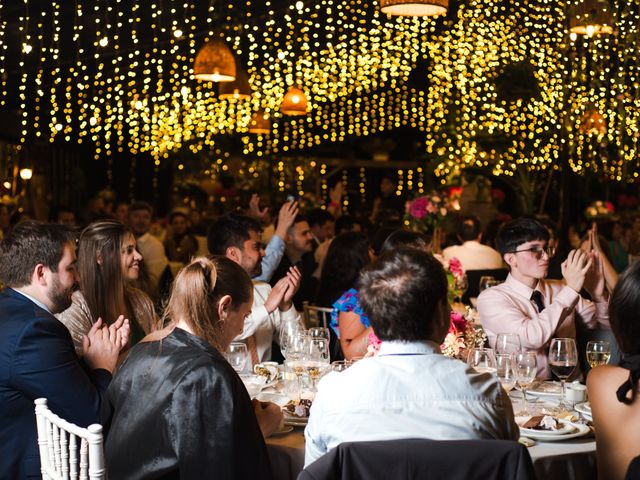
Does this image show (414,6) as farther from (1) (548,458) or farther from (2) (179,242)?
(2) (179,242)

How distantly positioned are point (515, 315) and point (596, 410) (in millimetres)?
1771

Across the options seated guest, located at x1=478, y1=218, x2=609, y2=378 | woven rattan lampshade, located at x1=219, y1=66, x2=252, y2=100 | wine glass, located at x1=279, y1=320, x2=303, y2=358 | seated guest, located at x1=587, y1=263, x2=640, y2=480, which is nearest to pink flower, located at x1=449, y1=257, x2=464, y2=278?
seated guest, located at x1=478, y1=218, x2=609, y2=378

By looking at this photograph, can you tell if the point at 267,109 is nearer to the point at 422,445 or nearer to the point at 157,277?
the point at 157,277

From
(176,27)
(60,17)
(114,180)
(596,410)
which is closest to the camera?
(596,410)

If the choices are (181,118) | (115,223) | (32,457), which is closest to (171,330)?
(32,457)

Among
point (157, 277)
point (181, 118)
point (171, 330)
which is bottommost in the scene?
point (157, 277)

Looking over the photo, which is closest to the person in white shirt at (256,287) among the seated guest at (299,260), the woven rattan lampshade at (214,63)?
the seated guest at (299,260)

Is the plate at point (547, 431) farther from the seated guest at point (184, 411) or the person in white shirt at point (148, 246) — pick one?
the person in white shirt at point (148, 246)

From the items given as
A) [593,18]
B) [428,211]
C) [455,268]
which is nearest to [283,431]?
[455,268]

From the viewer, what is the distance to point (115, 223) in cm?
430

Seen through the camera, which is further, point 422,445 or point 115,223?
point 115,223

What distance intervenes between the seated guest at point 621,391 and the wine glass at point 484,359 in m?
0.74

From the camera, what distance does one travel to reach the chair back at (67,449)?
2244 millimetres

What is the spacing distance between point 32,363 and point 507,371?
1588 mm
